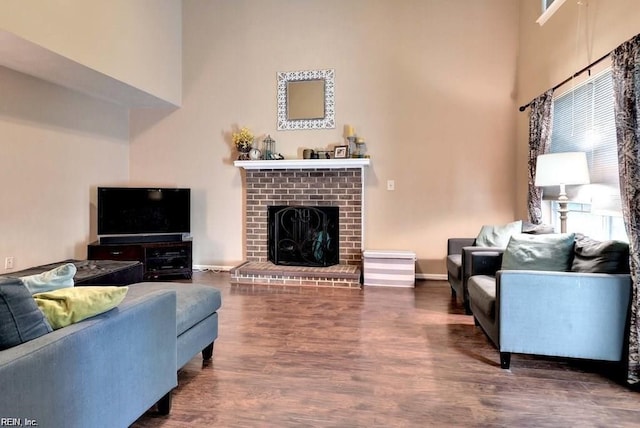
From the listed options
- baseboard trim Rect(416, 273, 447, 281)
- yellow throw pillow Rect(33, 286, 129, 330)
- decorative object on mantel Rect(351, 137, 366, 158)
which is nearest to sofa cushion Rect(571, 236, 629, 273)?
baseboard trim Rect(416, 273, 447, 281)

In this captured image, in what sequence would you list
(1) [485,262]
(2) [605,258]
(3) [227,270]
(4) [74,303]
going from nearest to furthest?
(4) [74,303] < (2) [605,258] < (1) [485,262] < (3) [227,270]

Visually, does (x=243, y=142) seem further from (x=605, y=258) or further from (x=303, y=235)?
(x=605, y=258)

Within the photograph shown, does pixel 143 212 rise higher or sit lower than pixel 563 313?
higher

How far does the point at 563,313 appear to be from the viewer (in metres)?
2.26

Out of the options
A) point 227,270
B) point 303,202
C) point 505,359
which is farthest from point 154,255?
point 505,359

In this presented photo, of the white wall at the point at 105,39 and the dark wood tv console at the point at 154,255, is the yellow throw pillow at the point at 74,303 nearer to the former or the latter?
the white wall at the point at 105,39

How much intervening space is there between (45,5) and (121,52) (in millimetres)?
949

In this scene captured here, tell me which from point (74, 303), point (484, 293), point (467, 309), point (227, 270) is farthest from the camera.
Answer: point (227, 270)

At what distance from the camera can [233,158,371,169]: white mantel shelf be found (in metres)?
4.74

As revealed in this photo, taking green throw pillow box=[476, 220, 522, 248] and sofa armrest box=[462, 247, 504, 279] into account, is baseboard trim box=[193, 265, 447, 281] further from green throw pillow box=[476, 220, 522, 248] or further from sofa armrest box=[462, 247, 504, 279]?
sofa armrest box=[462, 247, 504, 279]

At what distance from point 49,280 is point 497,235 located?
345 cm

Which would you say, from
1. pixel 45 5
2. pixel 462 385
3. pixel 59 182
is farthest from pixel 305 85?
pixel 462 385

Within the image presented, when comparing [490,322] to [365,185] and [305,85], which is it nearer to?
[365,185]

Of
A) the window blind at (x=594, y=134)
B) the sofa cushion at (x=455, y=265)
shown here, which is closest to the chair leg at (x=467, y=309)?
the sofa cushion at (x=455, y=265)
